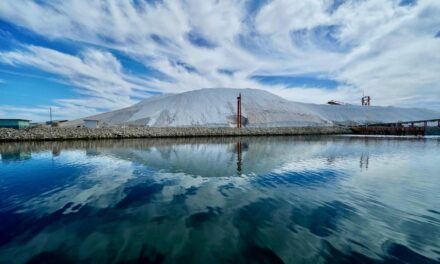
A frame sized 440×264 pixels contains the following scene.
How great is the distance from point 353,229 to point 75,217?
941cm

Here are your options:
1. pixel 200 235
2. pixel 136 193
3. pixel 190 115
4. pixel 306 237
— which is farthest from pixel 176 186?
pixel 190 115

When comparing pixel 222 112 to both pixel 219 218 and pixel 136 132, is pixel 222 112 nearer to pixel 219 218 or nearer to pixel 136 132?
pixel 136 132

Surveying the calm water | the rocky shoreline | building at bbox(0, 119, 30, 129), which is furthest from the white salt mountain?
the calm water

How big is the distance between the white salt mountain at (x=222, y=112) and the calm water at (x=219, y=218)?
8572cm

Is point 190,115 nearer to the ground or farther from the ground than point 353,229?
farther from the ground

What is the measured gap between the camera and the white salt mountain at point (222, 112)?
10269 centimetres

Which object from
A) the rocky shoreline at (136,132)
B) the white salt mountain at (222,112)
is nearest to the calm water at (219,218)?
the rocky shoreline at (136,132)

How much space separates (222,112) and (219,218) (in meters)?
104

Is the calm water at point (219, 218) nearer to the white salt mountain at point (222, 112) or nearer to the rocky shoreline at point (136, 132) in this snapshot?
the rocky shoreline at point (136, 132)

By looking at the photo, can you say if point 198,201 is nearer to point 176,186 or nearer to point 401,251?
point 176,186

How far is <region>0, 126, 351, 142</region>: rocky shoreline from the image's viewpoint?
3906 cm

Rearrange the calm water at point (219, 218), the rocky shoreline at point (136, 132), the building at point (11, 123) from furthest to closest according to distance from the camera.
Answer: the building at point (11, 123) < the rocky shoreline at point (136, 132) < the calm water at point (219, 218)

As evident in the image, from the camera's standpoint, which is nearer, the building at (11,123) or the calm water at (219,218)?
the calm water at (219,218)

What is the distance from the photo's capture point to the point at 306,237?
6.29m
